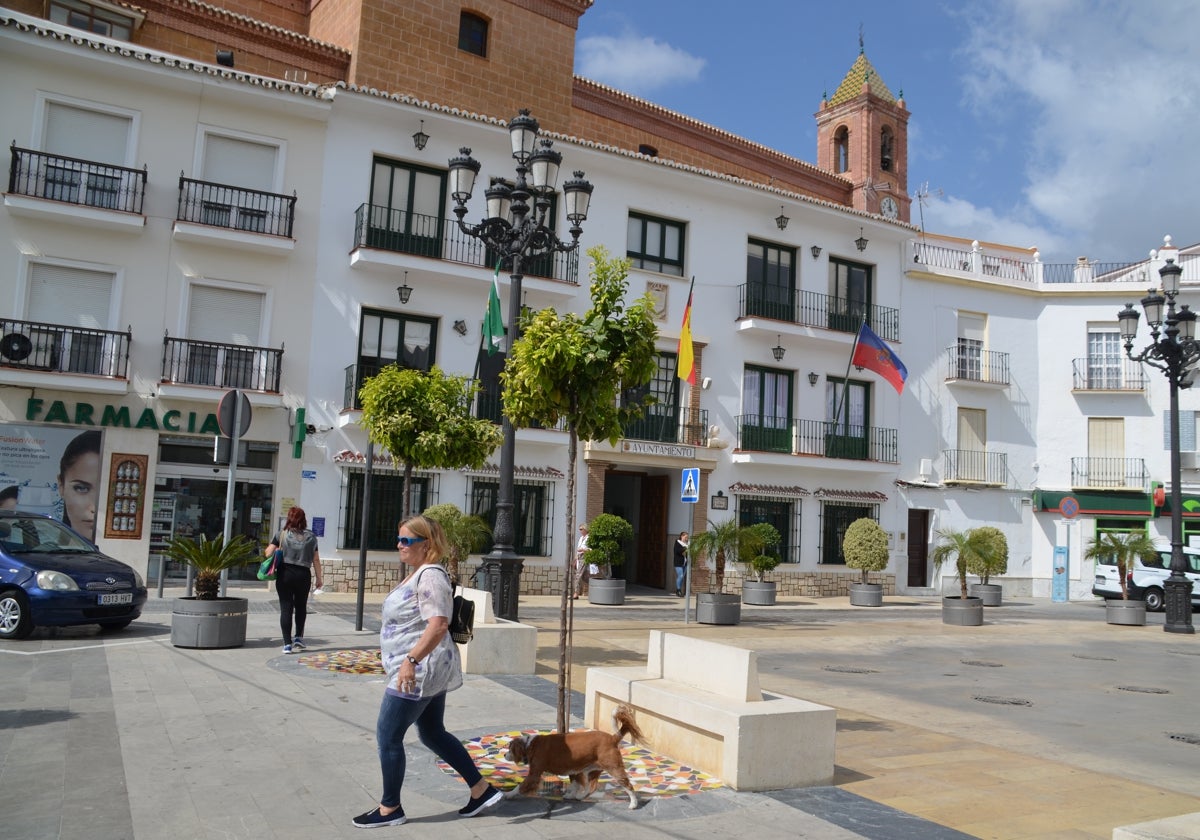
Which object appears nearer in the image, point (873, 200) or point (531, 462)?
point (531, 462)

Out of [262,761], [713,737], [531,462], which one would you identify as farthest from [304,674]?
[531,462]

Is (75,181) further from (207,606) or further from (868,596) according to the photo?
(868,596)

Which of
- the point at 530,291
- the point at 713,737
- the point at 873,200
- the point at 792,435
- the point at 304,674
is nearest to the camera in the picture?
the point at 713,737

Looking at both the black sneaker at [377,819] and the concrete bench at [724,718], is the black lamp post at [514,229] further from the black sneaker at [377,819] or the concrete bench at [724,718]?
the black sneaker at [377,819]

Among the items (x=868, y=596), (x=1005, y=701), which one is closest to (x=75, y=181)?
(x=1005, y=701)

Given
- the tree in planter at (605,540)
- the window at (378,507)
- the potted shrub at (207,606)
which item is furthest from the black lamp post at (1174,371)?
the potted shrub at (207,606)

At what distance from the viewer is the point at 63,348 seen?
18828mm

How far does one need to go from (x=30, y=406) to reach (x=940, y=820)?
1870cm

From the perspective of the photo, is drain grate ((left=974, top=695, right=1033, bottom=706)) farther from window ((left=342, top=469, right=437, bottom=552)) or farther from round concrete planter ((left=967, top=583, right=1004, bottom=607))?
round concrete planter ((left=967, top=583, right=1004, bottom=607))

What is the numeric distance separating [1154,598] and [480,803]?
26.4 meters

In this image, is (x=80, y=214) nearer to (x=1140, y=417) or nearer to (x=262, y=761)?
(x=262, y=761)

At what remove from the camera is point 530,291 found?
23156 mm

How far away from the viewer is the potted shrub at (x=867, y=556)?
24.4 meters

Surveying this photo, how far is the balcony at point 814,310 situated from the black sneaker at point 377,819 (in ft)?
75.2
